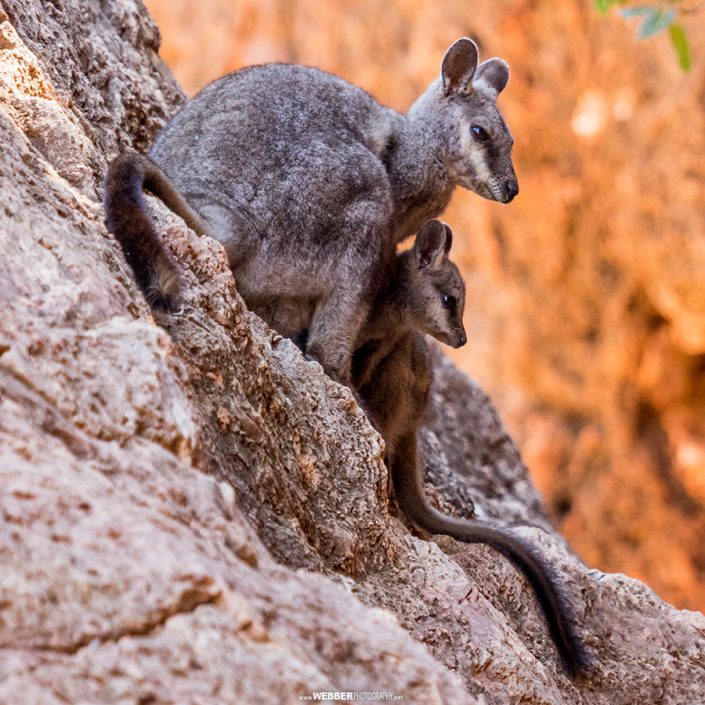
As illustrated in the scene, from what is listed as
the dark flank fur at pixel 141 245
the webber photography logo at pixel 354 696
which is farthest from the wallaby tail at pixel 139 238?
the webber photography logo at pixel 354 696

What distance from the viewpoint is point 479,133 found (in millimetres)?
4703

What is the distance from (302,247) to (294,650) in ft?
7.29

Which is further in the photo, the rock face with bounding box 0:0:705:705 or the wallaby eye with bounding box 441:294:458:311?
the wallaby eye with bounding box 441:294:458:311

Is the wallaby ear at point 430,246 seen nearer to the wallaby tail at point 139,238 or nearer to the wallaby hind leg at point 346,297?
the wallaby hind leg at point 346,297

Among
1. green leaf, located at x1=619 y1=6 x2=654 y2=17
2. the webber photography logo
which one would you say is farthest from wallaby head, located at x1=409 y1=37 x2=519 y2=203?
the webber photography logo

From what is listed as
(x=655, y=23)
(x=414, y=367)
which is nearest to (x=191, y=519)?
(x=655, y=23)

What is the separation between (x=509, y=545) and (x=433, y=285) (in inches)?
43.0

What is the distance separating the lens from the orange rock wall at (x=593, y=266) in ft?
32.4

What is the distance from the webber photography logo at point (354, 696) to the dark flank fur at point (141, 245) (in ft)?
3.73

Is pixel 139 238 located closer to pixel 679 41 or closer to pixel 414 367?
pixel 679 41

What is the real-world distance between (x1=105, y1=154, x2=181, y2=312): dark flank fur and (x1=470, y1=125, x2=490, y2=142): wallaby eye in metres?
1.94

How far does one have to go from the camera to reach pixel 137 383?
234 centimetres

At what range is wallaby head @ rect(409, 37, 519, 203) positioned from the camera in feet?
15.4

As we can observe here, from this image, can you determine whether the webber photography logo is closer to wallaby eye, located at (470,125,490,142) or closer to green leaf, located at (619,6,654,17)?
green leaf, located at (619,6,654,17)
